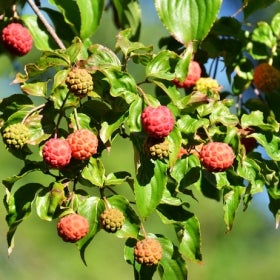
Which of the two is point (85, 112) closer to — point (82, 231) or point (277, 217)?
point (82, 231)

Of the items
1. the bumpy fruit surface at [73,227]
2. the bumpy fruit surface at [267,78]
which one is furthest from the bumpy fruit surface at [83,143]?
the bumpy fruit surface at [267,78]

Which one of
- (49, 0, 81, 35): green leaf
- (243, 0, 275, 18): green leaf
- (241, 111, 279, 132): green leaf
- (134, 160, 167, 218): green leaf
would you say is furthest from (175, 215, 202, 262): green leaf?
(243, 0, 275, 18): green leaf

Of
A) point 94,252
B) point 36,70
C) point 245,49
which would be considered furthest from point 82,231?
point 94,252

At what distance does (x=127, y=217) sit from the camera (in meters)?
1.56

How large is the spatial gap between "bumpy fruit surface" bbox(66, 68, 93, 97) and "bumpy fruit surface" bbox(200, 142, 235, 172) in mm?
256

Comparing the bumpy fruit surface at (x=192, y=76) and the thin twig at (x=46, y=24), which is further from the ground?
the thin twig at (x=46, y=24)

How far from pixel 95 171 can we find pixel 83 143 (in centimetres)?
11

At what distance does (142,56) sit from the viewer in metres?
1.53

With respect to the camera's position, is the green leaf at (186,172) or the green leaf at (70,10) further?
the green leaf at (70,10)

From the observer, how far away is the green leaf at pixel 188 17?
149 centimetres

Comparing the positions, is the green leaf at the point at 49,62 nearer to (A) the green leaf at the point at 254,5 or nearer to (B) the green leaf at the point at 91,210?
(B) the green leaf at the point at 91,210

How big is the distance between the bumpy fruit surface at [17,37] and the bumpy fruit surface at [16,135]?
1.23 ft

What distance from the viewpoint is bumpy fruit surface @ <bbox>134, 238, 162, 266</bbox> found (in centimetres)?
151

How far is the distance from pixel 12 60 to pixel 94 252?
4541mm
